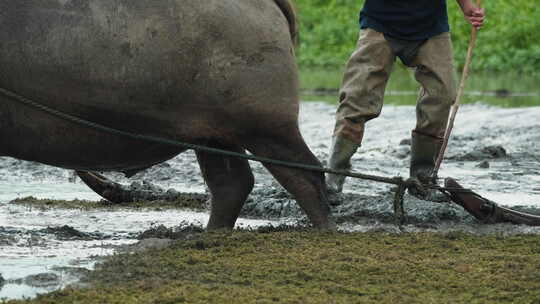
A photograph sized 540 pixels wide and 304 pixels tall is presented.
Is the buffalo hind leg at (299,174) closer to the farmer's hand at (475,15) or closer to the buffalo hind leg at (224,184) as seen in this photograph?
the buffalo hind leg at (224,184)

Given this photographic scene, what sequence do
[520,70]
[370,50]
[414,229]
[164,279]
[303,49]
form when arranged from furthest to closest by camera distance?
[303,49] → [520,70] → [370,50] → [414,229] → [164,279]

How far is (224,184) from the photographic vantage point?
5.97 metres

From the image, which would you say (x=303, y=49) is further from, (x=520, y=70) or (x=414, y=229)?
(x=414, y=229)

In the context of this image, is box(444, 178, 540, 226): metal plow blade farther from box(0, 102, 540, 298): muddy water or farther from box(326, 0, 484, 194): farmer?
box(326, 0, 484, 194): farmer

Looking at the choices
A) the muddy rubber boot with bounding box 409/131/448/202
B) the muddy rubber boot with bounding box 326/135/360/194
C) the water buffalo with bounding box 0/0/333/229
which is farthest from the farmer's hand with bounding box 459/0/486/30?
the water buffalo with bounding box 0/0/333/229

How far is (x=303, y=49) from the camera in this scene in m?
22.2

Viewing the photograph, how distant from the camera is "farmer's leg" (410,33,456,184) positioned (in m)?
6.86

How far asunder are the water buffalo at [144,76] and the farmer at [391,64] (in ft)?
4.26

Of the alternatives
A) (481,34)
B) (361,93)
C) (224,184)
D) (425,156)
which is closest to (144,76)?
(224,184)

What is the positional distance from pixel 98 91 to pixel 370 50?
2080 millimetres

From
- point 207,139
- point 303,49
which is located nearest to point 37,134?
point 207,139

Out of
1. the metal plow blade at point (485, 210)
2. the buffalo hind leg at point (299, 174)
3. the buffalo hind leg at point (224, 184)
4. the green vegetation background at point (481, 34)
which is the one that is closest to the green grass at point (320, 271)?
the buffalo hind leg at point (299, 174)

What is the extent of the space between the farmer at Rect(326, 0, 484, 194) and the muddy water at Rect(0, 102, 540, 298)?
0.37 metres

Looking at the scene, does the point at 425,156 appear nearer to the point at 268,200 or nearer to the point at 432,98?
the point at 432,98
